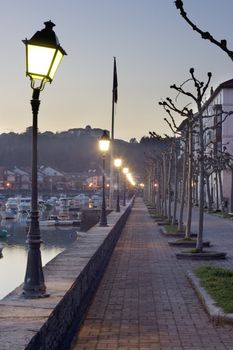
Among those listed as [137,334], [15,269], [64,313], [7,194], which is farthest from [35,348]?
[7,194]

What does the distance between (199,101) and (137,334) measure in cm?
1239

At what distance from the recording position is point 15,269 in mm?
36844

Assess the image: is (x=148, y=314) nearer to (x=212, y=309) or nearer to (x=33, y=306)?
(x=212, y=309)

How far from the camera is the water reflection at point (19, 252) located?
3188cm

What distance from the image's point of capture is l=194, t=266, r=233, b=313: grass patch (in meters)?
10.1

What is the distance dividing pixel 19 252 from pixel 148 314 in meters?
38.8

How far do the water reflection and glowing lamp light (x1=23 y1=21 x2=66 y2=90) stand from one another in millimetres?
18666

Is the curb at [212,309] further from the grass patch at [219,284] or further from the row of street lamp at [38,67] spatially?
the row of street lamp at [38,67]

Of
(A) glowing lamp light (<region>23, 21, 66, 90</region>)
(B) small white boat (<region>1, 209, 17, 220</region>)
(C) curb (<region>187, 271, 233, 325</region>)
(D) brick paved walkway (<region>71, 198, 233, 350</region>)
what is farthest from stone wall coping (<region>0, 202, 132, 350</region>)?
(B) small white boat (<region>1, 209, 17, 220</region>)

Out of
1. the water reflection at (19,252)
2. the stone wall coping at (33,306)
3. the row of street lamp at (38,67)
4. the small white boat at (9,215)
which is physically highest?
the row of street lamp at (38,67)

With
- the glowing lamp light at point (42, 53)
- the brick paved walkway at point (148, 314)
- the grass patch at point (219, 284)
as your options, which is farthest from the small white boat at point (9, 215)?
the glowing lamp light at point (42, 53)

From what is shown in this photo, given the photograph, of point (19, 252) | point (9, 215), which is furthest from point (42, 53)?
point (9, 215)

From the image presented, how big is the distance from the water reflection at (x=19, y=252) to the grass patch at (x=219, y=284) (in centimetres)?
1391

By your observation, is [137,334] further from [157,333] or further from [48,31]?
[48,31]
